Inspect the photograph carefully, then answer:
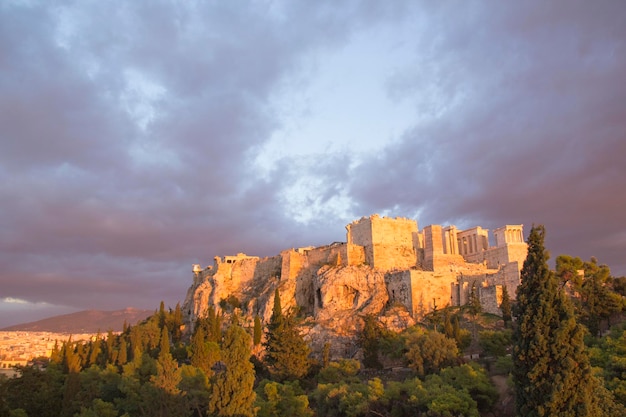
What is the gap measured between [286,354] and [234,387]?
64.8 ft

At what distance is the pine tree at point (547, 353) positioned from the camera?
20.7 meters

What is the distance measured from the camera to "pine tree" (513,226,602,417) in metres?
20.7

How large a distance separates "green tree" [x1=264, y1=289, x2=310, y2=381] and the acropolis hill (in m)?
8.02

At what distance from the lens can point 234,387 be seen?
27016 millimetres

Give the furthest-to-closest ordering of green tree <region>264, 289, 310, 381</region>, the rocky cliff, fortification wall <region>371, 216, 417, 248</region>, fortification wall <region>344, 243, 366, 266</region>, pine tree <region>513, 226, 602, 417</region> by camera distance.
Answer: fortification wall <region>371, 216, 417, 248</region> → fortification wall <region>344, 243, 366, 266</region> → the rocky cliff → green tree <region>264, 289, 310, 381</region> → pine tree <region>513, 226, 602, 417</region>

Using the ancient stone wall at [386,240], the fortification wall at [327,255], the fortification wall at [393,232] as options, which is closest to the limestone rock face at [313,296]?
the fortification wall at [327,255]

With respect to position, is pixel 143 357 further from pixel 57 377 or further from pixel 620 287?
pixel 620 287

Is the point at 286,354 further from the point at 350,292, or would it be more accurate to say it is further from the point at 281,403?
the point at 350,292

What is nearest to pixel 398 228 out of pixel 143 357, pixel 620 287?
pixel 620 287

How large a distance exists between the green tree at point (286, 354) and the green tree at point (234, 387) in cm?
1809

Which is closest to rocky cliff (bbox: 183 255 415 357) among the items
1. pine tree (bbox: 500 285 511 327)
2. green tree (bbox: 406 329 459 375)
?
pine tree (bbox: 500 285 511 327)

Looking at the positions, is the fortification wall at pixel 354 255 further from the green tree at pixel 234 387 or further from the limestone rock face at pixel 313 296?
A: the green tree at pixel 234 387

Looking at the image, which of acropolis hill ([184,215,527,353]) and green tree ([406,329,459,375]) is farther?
acropolis hill ([184,215,527,353])

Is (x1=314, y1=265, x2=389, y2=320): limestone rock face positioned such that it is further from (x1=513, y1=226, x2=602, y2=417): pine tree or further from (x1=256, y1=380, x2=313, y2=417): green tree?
(x1=513, y1=226, x2=602, y2=417): pine tree
